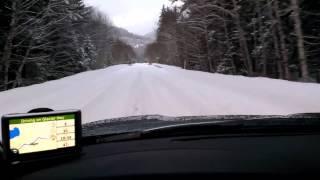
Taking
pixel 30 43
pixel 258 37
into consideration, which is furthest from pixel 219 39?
pixel 30 43

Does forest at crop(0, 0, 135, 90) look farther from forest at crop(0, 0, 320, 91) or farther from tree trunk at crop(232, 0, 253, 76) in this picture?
tree trunk at crop(232, 0, 253, 76)

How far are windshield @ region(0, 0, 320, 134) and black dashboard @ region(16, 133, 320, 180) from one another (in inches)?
27.5

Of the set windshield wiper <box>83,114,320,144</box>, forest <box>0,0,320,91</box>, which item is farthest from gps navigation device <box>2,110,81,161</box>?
forest <box>0,0,320,91</box>

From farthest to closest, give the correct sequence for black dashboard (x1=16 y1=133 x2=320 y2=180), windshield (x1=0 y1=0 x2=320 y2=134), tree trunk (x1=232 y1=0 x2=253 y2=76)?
tree trunk (x1=232 y1=0 x2=253 y2=76), windshield (x1=0 y1=0 x2=320 y2=134), black dashboard (x1=16 y1=133 x2=320 y2=180)

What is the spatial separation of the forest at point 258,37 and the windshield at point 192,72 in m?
0.08

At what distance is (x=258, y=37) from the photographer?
38125mm

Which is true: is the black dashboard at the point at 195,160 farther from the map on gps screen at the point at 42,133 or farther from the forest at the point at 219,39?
the forest at the point at 219,39

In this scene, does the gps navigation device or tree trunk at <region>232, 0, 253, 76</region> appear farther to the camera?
tree trunk at <region>232, 0, 253, 76</region>

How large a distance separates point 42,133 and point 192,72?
36.5m

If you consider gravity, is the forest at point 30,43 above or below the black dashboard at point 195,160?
above

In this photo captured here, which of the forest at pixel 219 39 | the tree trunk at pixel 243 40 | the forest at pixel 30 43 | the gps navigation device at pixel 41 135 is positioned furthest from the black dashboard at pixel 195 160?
the tree trunk at pixel 243 40

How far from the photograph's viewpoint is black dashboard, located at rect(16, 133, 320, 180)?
1874 mm

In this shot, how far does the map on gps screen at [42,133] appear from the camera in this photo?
194cm

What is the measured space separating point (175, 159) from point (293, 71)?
103 ft
